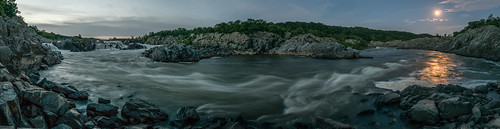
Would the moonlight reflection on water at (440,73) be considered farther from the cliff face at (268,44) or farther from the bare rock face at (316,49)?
the cliff face at (268,44)

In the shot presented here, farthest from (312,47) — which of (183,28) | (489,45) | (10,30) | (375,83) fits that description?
(183,28)

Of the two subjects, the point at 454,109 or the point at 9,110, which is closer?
the point at 9,110

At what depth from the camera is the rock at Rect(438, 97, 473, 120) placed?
29.2 ft

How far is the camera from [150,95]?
13.8 meters

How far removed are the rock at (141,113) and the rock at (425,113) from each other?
32.0 ft

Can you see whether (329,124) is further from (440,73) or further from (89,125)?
(440,73)

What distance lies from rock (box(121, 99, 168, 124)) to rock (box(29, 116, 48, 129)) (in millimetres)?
2503

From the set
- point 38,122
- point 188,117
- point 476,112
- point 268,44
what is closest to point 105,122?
point 38,122

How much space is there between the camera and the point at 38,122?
6.94 metres

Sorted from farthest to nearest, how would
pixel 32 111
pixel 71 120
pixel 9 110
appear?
pixel 71 120, pixel 32 111, pixel 9 110

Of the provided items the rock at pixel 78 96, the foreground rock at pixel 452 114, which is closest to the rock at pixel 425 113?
the foreground rock at pixel 452 114

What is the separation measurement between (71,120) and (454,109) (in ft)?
43.8

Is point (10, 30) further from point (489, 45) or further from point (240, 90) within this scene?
point (489, 45)

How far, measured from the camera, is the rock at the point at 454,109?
890 cm
